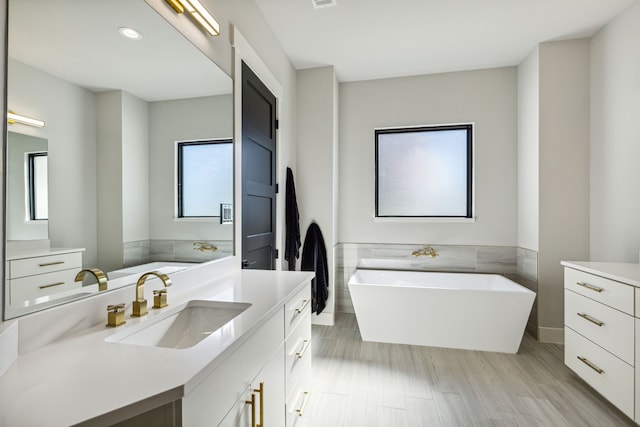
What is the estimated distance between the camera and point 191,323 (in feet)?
4.14

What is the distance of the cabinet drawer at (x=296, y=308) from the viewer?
1.40 m

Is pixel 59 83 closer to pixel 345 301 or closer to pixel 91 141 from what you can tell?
pixel 91 141

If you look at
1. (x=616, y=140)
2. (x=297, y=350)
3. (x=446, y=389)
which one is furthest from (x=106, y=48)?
(x=616, y=140)

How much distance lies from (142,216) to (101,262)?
0.26 metres

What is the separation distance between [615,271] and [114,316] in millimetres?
2632

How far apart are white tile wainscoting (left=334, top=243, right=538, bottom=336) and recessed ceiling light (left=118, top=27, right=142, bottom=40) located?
2.74 metres

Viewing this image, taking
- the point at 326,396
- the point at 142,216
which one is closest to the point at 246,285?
the point at 142,216

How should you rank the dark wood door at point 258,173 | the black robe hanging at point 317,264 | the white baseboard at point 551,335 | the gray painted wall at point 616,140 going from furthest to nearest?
the black robe hanging at point 317,264 < the white baseboard at point 551,335 < the gray painted wall at point 616,140 < the dark wood door at point 258,173

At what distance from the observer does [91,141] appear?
104 cm

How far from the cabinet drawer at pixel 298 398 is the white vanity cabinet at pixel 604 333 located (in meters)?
1.75

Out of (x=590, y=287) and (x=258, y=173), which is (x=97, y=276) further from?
(x=590, y=287)

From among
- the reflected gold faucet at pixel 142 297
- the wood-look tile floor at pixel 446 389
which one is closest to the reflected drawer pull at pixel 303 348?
the wood-look tile floor at pixel 446 389

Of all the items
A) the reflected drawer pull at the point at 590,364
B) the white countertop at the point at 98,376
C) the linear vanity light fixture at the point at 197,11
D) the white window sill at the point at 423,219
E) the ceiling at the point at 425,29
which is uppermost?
the ceiling at the point at 425,29

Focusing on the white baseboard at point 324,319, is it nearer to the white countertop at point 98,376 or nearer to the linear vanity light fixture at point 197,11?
the white countertop at point 98,376
